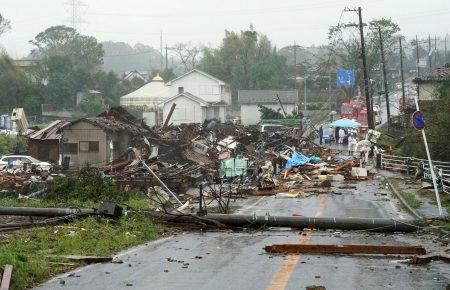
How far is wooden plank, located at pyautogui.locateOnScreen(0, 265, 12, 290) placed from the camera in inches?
336

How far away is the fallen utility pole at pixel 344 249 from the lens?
12.5 meters

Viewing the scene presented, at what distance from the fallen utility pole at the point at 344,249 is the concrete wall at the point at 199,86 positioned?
8364cm

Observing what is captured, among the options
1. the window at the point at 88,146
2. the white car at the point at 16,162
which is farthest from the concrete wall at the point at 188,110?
the white car at the point at 16,162

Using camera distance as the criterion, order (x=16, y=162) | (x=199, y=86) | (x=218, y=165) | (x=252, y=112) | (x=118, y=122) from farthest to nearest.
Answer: (x=199, y=86) → (x=252, y=112) → (x=118, y=122) → (x=16, y=162) → (x=218, y=165)

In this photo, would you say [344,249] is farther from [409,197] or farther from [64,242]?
[409,197]

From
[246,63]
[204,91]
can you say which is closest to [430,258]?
[204,91]

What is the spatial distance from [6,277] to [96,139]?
40458mm

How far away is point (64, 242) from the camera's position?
1362cm

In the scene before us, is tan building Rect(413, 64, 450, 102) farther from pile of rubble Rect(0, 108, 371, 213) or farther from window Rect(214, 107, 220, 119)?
window Rect(214, 107, 220, 119)

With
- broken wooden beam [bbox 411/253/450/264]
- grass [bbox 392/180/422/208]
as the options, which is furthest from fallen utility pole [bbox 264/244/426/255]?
grass [bbox 392/180/422/208]

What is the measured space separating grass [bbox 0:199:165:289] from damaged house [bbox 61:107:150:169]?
1242 inches

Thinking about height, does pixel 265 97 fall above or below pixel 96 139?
above

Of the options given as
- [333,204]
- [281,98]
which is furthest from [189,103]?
[333,204]

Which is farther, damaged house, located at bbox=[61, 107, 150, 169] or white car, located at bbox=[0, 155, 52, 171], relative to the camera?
damaged house, located at bbox=[61, 107, 150, 169]
